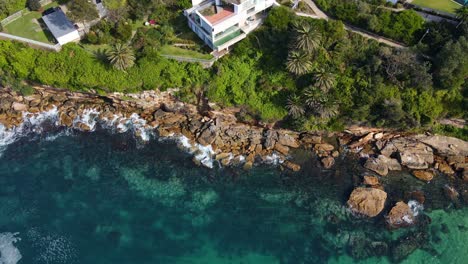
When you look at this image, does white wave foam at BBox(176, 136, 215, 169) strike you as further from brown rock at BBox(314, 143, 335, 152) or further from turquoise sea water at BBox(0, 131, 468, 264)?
brown rock at BBox(314, 143, 335, 152)

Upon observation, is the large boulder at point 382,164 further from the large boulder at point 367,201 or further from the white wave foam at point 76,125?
the white wave foam at point 76,125

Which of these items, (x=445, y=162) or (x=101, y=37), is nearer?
(x=445, y=162)

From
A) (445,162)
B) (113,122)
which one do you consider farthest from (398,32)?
(113,122)

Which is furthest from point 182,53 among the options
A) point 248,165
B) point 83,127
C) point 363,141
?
point 363,141

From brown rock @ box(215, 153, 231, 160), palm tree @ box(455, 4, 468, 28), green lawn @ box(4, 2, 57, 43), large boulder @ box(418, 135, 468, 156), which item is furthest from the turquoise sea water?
palm tree @ box(455, 4, 468, 28)

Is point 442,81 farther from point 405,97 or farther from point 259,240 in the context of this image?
point 259,240

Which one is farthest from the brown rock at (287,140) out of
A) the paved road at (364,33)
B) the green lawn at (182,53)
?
the paved road at (364,33)

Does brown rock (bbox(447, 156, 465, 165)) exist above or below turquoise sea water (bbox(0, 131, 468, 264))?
above
